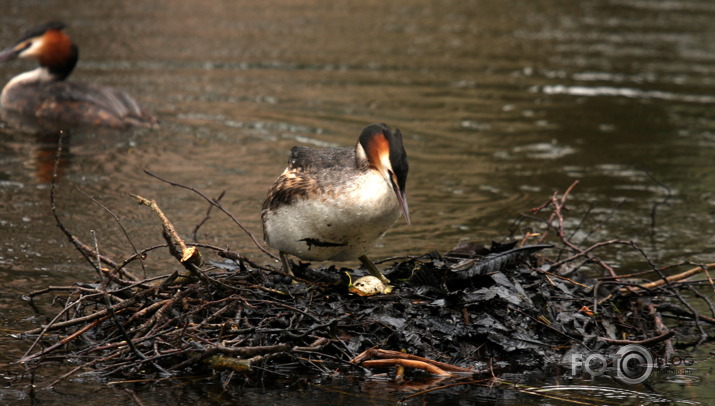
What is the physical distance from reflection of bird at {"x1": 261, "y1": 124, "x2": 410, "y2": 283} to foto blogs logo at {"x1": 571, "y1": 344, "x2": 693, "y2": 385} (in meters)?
1.37

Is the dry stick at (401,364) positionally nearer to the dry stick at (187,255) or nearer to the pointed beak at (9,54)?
the dry stick at (187,255)

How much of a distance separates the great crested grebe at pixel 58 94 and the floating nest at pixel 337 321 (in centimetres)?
641

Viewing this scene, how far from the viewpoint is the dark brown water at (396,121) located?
887cm

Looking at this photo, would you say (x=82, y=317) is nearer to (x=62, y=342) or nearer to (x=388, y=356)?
(x=62, y=342)

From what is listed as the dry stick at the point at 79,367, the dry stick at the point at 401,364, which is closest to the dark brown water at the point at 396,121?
the dry stick at the point at 79,367

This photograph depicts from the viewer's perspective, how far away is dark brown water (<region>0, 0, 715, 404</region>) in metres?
8.87

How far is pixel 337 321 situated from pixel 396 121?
25.6 ft

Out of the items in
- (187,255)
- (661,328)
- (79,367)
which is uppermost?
(187,255)

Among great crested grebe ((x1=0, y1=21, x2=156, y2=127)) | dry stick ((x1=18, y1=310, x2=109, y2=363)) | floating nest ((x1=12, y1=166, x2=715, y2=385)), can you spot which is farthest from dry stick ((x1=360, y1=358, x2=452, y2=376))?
great crested grebe ((x1=0, y1=21, x2=156, y2=127))

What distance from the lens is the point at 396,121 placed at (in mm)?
13359

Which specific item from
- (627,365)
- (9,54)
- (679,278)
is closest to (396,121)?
(9,54)

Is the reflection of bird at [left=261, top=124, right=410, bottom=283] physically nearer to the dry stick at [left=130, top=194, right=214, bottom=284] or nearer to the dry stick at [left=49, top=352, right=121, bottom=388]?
the dry stick at [left=130, top=194, right=214, bottom=284]

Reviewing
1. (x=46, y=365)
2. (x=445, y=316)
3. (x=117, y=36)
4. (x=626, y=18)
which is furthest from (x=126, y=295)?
(x=626, y=18)

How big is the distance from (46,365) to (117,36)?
495 inches
